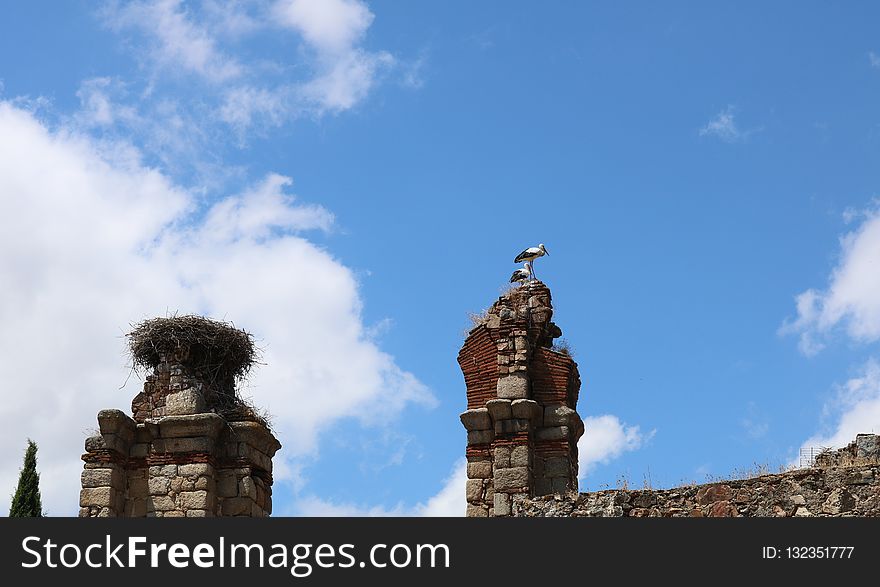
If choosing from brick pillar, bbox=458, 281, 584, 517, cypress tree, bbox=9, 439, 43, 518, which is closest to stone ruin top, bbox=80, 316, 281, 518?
brick pillar, bbox=458, 281, 584, 517

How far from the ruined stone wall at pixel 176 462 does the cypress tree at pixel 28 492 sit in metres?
9.78

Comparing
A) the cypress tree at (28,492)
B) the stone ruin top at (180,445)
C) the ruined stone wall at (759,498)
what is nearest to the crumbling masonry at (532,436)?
the ruined stone wall at (759,498)

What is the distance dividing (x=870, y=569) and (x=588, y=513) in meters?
3.24

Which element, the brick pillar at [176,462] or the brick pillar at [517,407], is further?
the brick pillar at [517,407]

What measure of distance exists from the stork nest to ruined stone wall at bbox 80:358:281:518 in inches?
17.0

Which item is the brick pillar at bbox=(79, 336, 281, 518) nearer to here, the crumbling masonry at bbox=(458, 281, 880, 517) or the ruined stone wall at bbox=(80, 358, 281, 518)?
the ruined stone wall at bbox=(80, 358, 281, 518)

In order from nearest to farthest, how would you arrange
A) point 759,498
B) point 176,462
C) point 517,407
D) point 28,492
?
1. point 759,498
2. point 176,462
3. point 517,407
4. point 28,492

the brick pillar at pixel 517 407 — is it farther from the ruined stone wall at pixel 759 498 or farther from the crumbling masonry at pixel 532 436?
the ruined stone wall at pixel 759 498

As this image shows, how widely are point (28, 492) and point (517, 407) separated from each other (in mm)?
13100

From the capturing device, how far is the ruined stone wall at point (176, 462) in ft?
50.8

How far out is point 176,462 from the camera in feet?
51.3

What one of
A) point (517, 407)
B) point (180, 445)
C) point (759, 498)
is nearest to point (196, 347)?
point (180, 445)

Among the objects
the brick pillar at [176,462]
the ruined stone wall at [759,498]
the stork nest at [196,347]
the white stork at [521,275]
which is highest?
the white stork at [521,275]

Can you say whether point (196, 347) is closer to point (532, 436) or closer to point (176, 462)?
point (176, 462)
